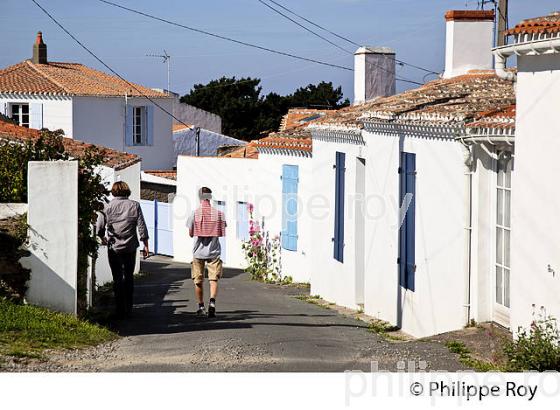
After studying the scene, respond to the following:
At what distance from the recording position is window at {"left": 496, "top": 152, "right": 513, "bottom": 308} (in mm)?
11289

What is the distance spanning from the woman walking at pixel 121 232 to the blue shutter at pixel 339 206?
5217 mm

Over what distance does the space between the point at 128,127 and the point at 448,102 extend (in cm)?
2491

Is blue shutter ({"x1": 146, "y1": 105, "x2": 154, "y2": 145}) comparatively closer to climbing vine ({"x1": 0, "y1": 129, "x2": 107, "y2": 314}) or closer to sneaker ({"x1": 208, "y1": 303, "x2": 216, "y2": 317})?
sneaker ({"x1": 208, "y1": 303, "x2": 216, "y2": 317})

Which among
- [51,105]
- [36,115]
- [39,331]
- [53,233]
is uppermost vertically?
[51,105]

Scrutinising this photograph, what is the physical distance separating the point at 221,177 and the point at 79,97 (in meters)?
11.7

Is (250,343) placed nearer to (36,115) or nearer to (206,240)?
(206,240)

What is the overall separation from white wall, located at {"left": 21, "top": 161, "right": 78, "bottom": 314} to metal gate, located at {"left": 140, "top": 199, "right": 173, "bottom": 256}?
18.0m

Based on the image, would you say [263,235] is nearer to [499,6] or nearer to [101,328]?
[499,6]

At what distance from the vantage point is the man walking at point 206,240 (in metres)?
13.4

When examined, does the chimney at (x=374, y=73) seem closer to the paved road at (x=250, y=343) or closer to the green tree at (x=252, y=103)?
the paved road at (x=250, y=343)

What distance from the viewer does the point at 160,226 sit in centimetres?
2984

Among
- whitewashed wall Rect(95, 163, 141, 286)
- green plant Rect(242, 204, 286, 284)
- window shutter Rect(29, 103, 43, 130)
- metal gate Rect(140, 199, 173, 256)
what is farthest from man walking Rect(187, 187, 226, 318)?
window shutter Rect(29, 103, 43, 130)

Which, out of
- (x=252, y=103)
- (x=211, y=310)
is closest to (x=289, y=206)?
(x=211, y=310)

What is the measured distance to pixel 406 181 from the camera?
46.9 feet
